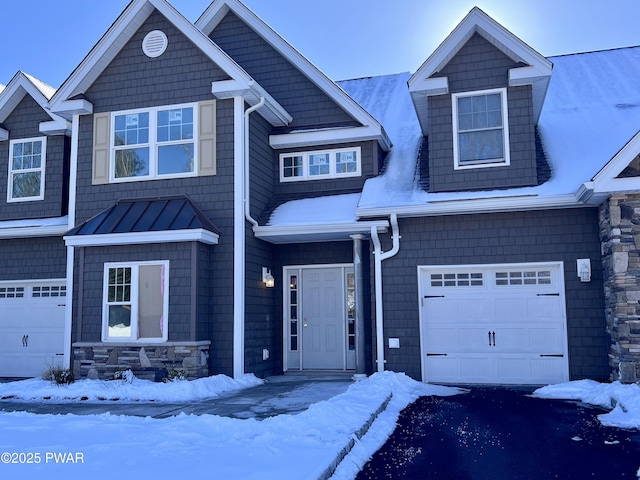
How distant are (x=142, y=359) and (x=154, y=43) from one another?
6.13 meters

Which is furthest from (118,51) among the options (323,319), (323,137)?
(323,319)

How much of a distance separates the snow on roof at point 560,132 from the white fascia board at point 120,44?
3.53 meters

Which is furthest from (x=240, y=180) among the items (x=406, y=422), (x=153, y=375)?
(x=406, y=422)

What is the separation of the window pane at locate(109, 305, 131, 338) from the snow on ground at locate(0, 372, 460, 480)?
9.67 feet

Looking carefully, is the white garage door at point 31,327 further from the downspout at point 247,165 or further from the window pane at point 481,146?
the window pane at point 481,146

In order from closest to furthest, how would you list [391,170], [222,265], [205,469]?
[205,469], [222,265], [391,170]

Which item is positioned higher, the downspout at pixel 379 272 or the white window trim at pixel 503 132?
the white window trim at pixel 503 132

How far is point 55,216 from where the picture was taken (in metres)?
13.4

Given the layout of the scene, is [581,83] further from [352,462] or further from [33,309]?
[33,309]

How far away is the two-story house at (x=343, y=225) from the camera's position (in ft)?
34.4

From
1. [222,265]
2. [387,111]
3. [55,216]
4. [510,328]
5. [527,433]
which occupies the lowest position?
[527,433]

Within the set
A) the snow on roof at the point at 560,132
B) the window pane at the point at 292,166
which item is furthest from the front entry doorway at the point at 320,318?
the window pane at the point at 292,166

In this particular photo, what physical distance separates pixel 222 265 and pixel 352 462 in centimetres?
606

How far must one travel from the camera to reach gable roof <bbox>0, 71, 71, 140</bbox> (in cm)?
1347
